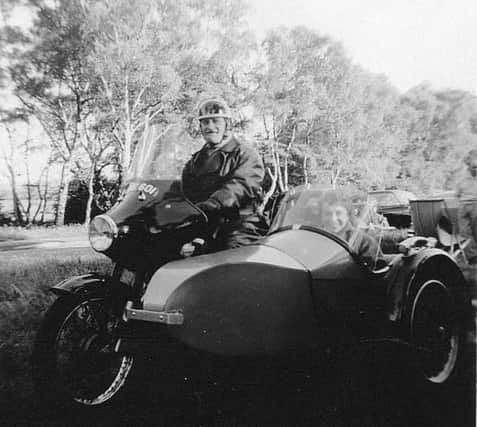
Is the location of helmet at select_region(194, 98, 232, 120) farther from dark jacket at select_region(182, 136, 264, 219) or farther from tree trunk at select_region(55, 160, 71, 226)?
tree trunk at select_region(55, 160, 71, 226)

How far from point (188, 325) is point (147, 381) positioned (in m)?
0.72

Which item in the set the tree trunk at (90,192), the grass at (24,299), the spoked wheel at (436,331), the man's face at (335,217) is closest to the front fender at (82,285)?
the grass at (24,299)

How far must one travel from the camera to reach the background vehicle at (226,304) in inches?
70.3

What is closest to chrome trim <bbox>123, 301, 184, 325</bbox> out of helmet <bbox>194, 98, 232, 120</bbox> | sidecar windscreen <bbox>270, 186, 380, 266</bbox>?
sidecar windscreen <bbox>270, 186, 380, 266</bbox>

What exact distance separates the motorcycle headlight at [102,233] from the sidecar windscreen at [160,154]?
0.25 m

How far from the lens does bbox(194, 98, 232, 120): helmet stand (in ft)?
7.13

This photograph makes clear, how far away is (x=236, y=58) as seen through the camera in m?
2.27

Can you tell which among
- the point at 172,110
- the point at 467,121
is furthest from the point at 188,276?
the point at 467,121

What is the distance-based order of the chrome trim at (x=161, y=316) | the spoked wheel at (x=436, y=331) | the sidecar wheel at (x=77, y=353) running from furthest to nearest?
1. the spoked wheel at (x=436, y=331)
2. the sidecar wheel at (x=77, y=353)
3. the chrome trim at (x=161, y=316)

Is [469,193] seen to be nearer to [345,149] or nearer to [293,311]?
[345,149]

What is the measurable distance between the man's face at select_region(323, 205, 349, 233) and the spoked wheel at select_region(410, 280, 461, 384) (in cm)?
47

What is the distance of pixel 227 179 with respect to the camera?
2160 mm

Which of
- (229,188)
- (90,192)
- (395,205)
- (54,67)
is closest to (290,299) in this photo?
(229,188)

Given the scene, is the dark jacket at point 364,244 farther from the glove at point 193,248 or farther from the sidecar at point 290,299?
the glove at point 193,248
